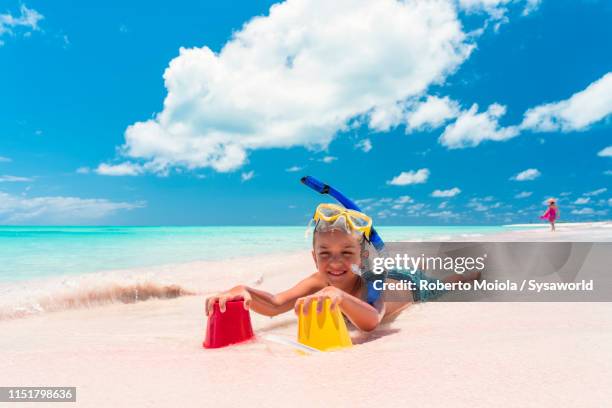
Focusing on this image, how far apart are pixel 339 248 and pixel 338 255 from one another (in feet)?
0.15

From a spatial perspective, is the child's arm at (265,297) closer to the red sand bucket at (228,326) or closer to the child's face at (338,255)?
the red sand bucket at (228,326)

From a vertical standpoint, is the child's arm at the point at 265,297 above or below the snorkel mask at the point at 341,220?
below

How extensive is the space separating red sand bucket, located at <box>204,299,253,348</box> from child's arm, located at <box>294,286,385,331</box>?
393 millimetres

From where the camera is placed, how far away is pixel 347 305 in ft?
7.42

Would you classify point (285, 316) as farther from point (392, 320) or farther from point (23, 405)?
point (23, 405)

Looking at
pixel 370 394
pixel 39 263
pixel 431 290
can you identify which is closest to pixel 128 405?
pixel 370 394

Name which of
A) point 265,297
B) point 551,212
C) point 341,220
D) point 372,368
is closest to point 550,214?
point 551,212

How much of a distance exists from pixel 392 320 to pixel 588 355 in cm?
155

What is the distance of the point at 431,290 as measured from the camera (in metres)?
4.14

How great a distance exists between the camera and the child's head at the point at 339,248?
110 inches

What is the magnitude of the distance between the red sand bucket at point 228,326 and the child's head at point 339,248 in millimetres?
636

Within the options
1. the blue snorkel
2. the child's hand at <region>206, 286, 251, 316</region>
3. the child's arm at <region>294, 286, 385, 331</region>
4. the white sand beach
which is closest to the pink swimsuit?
the white sand beach

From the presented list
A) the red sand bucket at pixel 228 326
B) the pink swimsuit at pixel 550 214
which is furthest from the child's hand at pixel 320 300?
the pink swimsuit at pixel 550 214

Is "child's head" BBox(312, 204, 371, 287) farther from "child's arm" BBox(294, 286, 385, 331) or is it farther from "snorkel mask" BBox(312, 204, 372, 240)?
"child's arm" BBox(294, 286, 385, 331)
